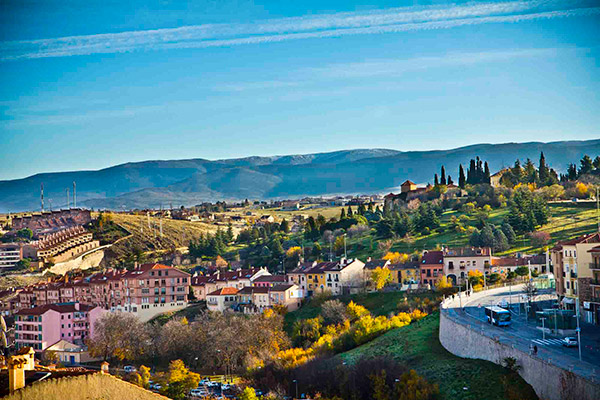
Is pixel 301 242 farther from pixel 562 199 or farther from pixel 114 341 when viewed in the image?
pixel 114 341

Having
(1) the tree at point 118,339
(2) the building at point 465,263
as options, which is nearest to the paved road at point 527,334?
(2) the building at point 465,263

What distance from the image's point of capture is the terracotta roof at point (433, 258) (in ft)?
236

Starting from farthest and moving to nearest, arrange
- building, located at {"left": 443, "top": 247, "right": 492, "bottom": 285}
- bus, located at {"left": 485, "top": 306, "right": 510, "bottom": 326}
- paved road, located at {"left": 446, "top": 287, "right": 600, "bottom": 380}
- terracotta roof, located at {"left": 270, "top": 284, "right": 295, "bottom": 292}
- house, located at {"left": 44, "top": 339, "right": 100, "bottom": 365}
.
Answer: terracotta roof, located at {"left": 270, "top": 284, "right": 295, "bottom": 292} < building, located at {"left": 443, "top": 247, "right": 492, "bottom": 285} < house, located at {"left": 44, "top": 339, "right": 100, "bottom": 365} < bus, located at {"left": 485, "top": 306, "right": 510, "bottom": 326} < paved road, located at {"left": 446, "top": 287, "right": 600, "bottom": 380}

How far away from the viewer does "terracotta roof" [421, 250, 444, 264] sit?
236 ft

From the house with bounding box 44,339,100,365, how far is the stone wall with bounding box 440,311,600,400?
33891 millimetres

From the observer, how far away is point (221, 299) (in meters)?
76.9

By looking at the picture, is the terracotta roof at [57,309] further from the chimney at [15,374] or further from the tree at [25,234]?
the chimney at [15,374]

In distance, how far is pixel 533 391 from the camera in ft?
A: 107

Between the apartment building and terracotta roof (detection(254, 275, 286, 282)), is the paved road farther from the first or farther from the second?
the apartment building

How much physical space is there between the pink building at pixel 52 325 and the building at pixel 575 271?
4324 centimetres

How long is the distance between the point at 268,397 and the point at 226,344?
17972 millimetres

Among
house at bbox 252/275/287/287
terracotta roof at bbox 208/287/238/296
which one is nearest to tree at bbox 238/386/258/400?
terracotta roof at bbox 208/287/238/296

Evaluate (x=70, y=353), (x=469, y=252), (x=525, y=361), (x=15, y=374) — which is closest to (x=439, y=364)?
(x=525, y=361)

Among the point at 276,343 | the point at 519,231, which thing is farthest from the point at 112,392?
the point at 519,231
